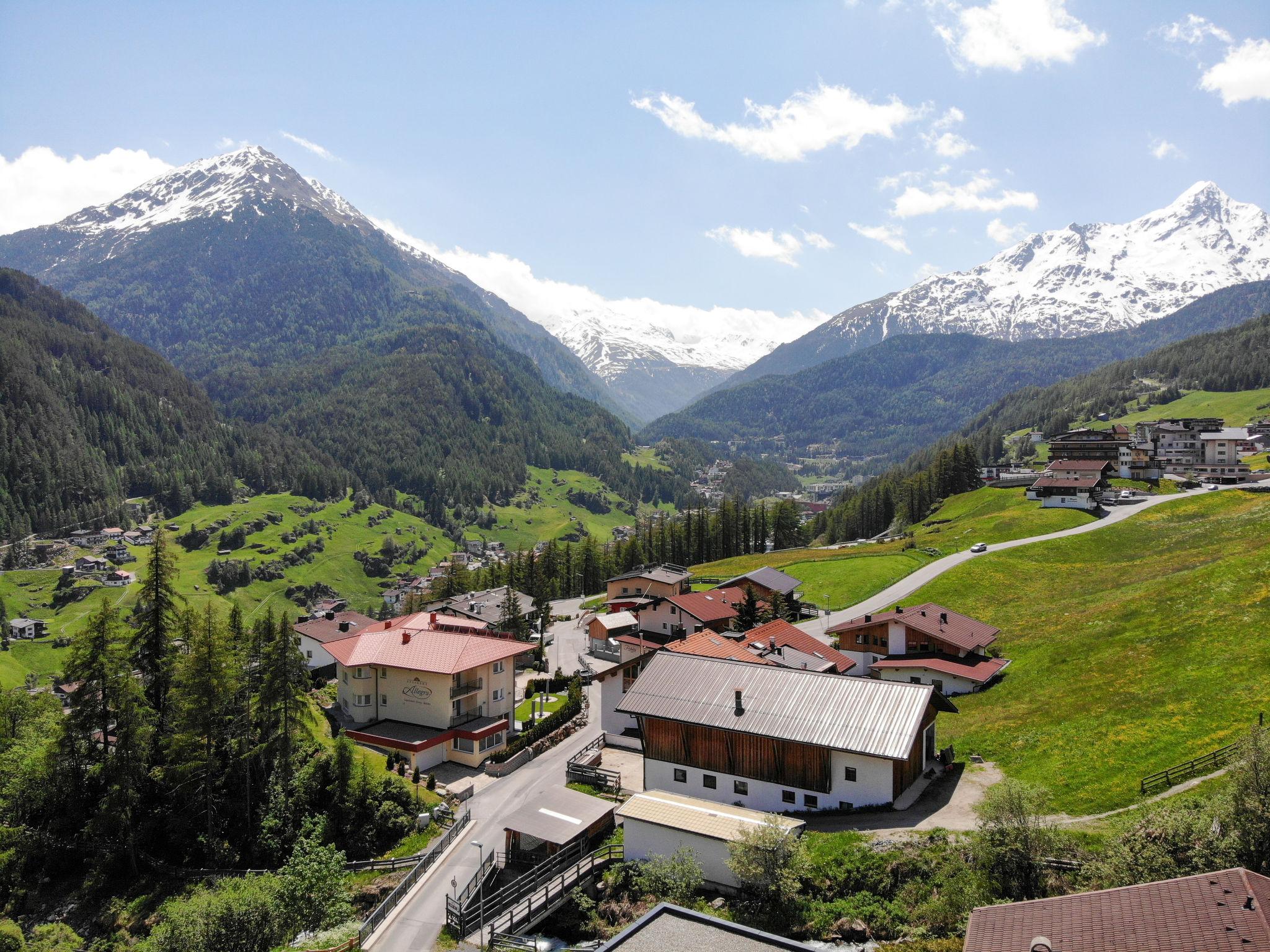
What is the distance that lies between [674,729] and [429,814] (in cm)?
1725

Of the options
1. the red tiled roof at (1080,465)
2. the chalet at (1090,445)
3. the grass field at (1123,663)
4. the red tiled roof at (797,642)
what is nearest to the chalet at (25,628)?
the red tiled roof at (797,642)

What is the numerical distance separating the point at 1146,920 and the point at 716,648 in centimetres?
3883

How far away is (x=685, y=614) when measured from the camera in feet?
272

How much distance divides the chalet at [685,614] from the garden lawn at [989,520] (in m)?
37.1

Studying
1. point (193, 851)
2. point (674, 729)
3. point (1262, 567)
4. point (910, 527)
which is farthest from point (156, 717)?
point (910, 527)

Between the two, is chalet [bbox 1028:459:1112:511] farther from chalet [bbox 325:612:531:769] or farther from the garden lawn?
chalet [bbox 325:612:531:769]

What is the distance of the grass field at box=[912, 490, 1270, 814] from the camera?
3297cm

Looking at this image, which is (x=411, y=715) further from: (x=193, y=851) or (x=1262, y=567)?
(x=1262, y=567)

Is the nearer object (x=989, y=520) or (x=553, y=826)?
(x=553, y=826)

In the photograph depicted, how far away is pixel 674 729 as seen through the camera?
40.7m

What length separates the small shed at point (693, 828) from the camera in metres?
31.2

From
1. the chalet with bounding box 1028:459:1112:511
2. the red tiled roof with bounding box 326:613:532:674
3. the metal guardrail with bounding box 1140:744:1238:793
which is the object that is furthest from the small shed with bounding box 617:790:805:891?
the chalet with bounding box 1028:459:1112:511

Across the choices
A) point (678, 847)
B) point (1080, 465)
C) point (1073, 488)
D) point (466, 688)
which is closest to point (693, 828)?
point (678, 847)

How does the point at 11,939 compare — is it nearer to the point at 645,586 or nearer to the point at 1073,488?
the point at 645,586
